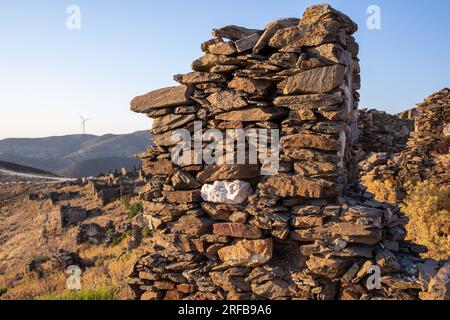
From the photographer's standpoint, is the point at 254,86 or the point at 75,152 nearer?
the point at 254,86

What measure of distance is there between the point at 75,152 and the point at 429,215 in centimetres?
10400

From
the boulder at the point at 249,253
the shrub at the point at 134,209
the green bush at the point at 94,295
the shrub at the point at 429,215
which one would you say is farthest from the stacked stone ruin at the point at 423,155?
the shrub at the point at 134,209

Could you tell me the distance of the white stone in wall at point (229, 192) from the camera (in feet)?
16.4

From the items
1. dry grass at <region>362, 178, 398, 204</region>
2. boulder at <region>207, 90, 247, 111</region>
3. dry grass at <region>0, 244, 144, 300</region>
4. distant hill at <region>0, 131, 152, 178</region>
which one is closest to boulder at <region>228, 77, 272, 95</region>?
boulder at <region>207, 90, 247, 111</region>

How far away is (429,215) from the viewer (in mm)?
9180

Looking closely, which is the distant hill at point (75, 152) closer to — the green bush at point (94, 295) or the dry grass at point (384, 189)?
the dry grass at point (384, 189)

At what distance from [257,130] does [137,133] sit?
408 ft

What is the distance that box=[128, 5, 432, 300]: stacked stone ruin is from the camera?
444 centimetres

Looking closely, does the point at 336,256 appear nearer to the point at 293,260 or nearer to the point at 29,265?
the point at 293,260

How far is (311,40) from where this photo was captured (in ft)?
15.2

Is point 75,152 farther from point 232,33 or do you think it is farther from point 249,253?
point 249,253

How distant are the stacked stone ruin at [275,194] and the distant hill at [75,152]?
2510 inches

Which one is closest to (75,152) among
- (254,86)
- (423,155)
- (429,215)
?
(423,155)
